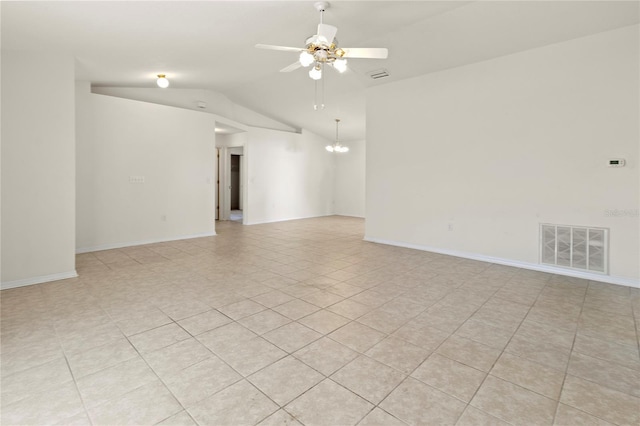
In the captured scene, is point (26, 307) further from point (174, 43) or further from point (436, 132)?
point (436, 132)

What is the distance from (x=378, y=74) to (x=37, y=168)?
5.13 meters

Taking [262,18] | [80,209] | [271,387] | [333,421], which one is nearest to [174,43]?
[262,18]

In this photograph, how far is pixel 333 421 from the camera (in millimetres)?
1620

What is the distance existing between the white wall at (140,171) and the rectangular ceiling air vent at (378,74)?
141 inches

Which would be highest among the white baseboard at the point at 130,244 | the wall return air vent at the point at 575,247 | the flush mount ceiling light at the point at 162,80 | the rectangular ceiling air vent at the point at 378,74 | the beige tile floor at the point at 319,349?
the rectangular ceiling air vent at the point at 378,74

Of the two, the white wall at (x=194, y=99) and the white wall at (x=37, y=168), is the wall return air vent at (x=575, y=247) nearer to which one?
the white wall at (x=37, y=168)

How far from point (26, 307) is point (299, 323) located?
2681 millimetres

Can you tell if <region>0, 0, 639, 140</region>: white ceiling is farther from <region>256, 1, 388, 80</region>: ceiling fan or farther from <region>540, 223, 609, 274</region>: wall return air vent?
<region>540, 223, 609, 274</region>: wall return air vent

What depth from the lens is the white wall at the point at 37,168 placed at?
3.55m

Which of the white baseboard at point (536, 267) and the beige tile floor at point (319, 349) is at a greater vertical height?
the white baseboard at point (536, 267)

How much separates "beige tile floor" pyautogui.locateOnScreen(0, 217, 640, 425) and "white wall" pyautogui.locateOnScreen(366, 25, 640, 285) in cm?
88

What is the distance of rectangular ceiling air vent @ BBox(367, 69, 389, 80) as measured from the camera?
5.47 metres

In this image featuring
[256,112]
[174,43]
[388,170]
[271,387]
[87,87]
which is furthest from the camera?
[256,112]

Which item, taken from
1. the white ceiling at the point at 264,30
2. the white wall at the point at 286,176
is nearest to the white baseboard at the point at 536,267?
the white ceiling at the point at 264,30
